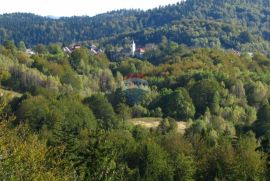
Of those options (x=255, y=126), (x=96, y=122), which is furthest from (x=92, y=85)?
(x=255, y=126)

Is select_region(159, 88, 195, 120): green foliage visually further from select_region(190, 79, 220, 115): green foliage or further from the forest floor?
select_region(190, 79, 220, 115): green foliage

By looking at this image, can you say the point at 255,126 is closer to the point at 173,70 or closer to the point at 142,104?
the point at 142,104

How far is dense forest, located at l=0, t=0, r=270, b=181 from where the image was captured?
40562 mm

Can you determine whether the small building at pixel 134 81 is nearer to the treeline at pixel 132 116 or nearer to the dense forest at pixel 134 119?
the dense forest at pixel 134 119

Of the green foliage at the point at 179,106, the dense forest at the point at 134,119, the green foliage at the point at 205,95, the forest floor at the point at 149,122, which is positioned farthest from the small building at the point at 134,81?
the forest floor at the point at 149,122

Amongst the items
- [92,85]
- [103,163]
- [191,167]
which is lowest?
[92,85]

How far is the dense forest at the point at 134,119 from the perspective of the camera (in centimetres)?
4056

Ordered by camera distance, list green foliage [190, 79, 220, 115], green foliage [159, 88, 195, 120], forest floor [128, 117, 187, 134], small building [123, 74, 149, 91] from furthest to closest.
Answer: small building [123, 74, 149, 91] → green foliage [190, 79, 220, 115] → green foliage [159, 88, 195, 120] → forest floor [128, 117, 187, 134]

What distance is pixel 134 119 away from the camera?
370ft

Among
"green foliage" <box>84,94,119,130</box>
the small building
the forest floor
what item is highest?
"green foliage" <box>84,94,119,130</box>

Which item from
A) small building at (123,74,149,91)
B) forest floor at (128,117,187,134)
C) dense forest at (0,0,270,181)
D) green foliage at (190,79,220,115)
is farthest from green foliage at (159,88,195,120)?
small building at (123,74,149,91)

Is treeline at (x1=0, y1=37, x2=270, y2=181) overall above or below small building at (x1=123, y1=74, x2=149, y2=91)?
above

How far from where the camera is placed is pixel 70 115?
98.1m

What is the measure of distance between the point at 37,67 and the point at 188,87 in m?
42.0
